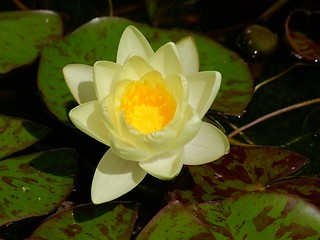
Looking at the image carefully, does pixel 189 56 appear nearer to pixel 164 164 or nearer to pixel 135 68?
pixel 135 68

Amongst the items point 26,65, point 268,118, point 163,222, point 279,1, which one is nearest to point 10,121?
point 26,65

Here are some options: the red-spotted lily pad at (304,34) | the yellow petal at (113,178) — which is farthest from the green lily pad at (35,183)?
the red-spotted lily pad at (304,34)

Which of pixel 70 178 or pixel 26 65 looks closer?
pixel 70 178

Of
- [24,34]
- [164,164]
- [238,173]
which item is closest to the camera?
[164,164]

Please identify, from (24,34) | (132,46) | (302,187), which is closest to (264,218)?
(302,187)

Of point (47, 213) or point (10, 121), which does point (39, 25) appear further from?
point (47, 213)

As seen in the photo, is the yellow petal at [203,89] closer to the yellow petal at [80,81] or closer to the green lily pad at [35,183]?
the yellow petal at [80,81]
